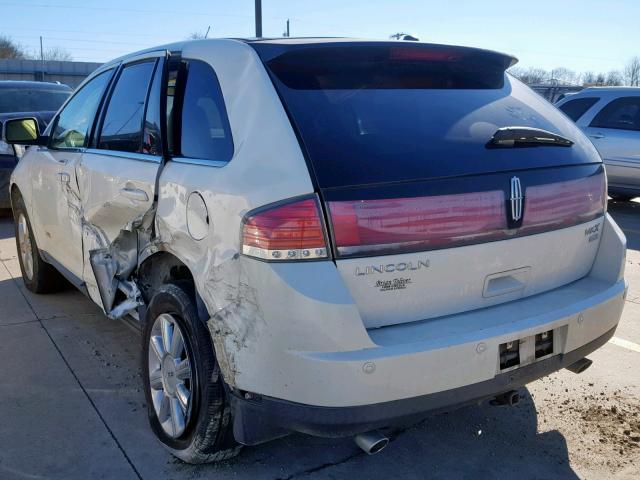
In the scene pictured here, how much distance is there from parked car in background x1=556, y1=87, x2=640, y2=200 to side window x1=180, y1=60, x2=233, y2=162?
26.2 ft

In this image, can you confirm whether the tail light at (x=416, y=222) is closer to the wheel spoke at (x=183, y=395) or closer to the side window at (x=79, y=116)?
the wheel spoke at (x=183, y=395)

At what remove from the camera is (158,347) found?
3.06m

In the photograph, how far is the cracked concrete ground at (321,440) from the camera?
2.92 m

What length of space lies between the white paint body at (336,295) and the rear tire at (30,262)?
2747 mm

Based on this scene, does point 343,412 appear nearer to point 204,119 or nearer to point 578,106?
point 204,119

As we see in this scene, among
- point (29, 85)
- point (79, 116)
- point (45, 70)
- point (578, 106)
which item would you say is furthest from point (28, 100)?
point (45, 70)

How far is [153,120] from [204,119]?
518mm

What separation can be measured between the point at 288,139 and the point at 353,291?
1.97ft

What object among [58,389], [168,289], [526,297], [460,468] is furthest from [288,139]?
[58,389]

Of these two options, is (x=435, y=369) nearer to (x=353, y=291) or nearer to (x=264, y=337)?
(x=353, y=291)

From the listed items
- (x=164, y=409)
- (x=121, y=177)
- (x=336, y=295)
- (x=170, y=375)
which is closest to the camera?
(x=336, y=295)

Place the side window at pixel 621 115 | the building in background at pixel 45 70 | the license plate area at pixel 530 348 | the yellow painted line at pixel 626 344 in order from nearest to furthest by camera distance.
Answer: the license plate area at pixel 530 348
the yellow painted line at pixel 626 344
the side window at pixel 621 115
the building in background at pixel 45 70

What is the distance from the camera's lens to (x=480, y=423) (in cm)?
332

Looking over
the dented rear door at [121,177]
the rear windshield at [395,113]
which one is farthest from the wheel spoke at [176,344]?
the rear windshield at [395,113]
